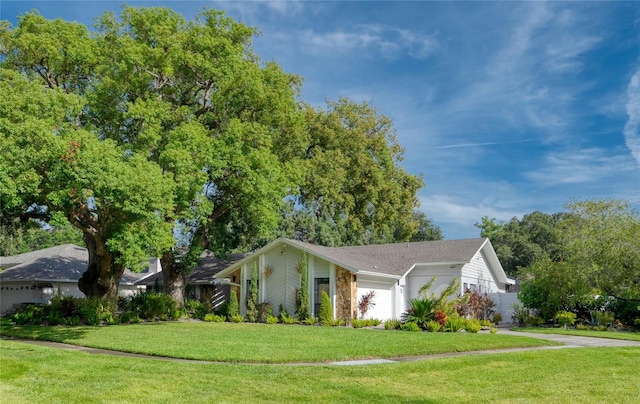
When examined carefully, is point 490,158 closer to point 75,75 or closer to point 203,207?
point 203,207

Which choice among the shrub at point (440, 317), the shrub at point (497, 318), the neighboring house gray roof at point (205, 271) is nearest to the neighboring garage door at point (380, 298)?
the shrub at point (497, 318)

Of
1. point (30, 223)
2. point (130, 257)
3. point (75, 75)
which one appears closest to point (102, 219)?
point (130, 257)

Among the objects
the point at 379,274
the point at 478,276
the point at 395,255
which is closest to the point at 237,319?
the point at 379,274

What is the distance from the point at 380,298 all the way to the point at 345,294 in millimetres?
2808

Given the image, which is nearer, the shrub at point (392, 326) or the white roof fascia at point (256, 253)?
the shrub at point (392, 326)

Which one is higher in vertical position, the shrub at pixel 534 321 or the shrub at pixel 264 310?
the shrub at pixel 264 310

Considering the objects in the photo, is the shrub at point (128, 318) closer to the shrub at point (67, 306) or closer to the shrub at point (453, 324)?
the shrub at point (67, 306)

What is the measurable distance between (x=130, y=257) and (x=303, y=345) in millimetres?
5924

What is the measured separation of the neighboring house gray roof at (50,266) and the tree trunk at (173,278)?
20.9 feet

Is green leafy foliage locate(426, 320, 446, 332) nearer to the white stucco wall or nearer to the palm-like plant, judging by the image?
the palm-like plant

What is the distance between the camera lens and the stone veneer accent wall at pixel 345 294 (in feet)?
81.9

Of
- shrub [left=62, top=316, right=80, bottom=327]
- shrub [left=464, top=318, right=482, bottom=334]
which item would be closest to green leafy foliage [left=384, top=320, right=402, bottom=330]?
shrub [left=464, top=318, right=482, bottom=334]

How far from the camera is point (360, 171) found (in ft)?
130

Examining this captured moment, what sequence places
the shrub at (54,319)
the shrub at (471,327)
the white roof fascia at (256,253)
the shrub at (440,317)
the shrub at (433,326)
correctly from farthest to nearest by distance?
the white roof fascia at (256,253)
the shrub at (54,319)
the shrub at (440,317)
the shrub at (433,326)
the shrub at (471,327)
